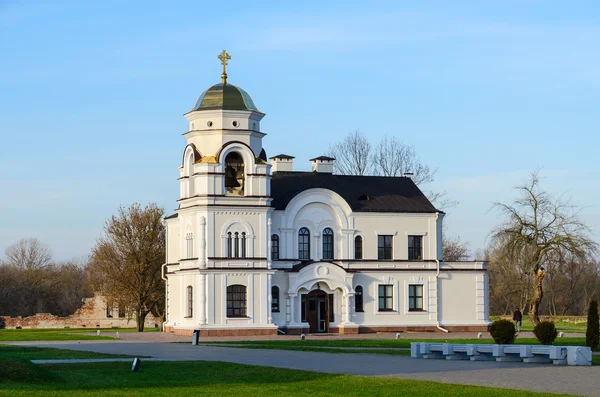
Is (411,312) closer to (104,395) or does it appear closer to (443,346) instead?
(443,346)

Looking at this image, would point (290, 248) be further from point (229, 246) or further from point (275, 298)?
point (229, 246)

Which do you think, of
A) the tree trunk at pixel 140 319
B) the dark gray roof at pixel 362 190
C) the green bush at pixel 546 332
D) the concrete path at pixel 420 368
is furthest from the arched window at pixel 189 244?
the green bush at pixel 546 332

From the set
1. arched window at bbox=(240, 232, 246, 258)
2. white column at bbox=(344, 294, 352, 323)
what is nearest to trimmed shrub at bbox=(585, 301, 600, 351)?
white column at bbox=(344, 294, 352, 323)

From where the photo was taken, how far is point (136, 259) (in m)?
71.1

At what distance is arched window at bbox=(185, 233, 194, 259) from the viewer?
5934 centimetres

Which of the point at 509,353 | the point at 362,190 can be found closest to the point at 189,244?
the point at 362,190

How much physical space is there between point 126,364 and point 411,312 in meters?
33.4

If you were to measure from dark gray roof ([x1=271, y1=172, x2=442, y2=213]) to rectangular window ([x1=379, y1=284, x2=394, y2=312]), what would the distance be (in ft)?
15.2

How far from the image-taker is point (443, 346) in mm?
33719

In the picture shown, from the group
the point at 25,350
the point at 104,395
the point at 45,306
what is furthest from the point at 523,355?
the point at 45,306

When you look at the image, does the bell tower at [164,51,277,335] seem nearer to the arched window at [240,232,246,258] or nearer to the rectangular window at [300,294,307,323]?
the arched window at [240,232,246,258]

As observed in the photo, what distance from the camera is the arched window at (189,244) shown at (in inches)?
2336

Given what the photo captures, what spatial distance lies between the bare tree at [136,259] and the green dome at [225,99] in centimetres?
1378

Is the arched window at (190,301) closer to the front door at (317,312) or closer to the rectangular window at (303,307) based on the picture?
the rectangular window at (303,307)
